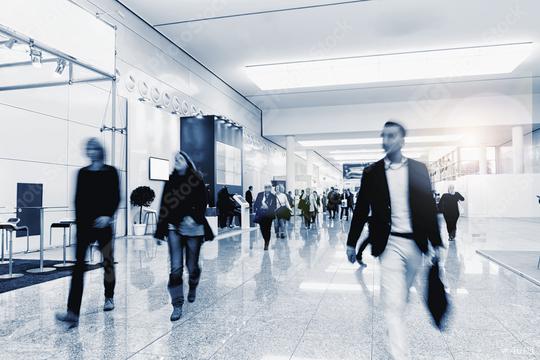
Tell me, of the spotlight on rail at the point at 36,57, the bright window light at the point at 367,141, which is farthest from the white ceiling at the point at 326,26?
the bright window light at the point at 367,141

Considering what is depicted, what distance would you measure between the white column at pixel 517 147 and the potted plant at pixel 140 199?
18.6 metres

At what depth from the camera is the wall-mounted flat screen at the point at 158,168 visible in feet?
43.8

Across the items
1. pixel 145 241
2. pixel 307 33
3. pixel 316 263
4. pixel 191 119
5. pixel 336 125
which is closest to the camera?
pixel 316 263

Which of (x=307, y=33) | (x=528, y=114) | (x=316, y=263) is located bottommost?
(x=316, y=263)

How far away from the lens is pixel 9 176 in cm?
857

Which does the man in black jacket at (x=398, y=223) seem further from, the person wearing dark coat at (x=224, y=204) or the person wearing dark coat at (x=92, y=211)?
the person wearing dark coat at (x=224, y=204)

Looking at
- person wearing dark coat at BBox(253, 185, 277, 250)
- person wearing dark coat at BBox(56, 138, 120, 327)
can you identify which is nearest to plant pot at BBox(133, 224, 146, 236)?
person wearing dark coat at BBox(253, 185, 277, 250)

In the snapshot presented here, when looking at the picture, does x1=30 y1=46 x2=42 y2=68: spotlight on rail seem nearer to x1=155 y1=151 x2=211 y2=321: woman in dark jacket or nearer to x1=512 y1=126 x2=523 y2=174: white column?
x1=155 y1=151 x2=211 y2=321: woman in dark jacket

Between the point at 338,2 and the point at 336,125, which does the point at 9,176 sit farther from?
the point at 336,125

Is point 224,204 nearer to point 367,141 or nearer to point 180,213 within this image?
point 180,213

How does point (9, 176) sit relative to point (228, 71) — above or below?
below

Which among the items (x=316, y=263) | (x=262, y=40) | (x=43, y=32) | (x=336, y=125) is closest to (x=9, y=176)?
(x=43, y=32)

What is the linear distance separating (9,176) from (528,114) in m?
21.7

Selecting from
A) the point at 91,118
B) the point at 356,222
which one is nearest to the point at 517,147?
the point at 91,118
